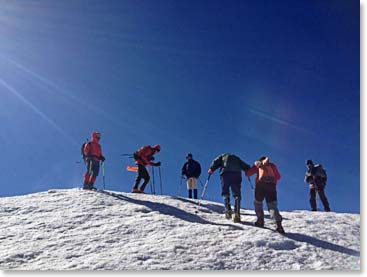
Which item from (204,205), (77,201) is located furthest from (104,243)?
(204,205)

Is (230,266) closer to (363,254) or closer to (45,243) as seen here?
(363,254)

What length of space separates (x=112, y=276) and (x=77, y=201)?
3730 millimetres

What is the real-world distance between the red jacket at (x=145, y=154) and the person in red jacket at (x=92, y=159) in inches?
51.5

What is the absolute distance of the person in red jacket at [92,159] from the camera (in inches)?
398

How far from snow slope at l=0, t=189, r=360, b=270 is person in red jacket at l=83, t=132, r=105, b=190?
62.8 inches

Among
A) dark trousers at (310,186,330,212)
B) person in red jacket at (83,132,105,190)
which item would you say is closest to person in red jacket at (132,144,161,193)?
person in red jacket at (83,132,105,190)

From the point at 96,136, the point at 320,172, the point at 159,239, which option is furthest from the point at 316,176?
the point at 96,136

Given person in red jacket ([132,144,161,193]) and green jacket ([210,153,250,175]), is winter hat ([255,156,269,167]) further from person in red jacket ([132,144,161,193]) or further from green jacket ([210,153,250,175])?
person in red jacket ([132,144,161,193])

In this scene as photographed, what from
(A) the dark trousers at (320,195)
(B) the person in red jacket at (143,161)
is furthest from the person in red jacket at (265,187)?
(B) the person in red jacket at (143,161)

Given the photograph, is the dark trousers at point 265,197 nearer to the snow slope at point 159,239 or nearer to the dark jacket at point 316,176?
the snow slope at point 159,239

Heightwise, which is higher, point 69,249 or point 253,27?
point 253,27

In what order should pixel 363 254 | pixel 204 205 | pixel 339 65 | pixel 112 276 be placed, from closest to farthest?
pixel 112 276, pixel 363 254, pixel 339 65, pixel 204 205

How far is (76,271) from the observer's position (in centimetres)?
537

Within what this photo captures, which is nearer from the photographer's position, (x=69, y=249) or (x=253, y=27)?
(x=69, y=249)
